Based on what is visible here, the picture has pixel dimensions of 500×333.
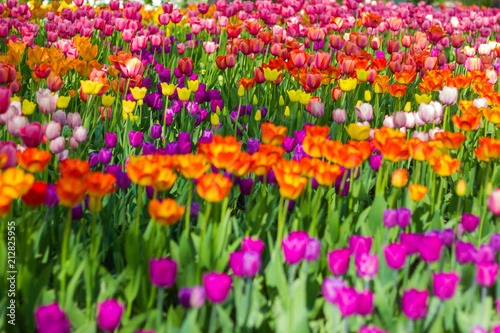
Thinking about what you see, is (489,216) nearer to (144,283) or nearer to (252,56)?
(144,283)

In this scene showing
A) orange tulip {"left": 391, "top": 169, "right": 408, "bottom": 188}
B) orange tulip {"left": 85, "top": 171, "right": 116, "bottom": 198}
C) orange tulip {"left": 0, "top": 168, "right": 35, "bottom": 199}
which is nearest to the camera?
orange tulip {"left": 0, "top": 168, "right": 35, "bottom": 199}

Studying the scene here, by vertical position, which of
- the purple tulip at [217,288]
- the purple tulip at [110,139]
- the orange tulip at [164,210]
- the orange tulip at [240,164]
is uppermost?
the orange tulip at [240,164]

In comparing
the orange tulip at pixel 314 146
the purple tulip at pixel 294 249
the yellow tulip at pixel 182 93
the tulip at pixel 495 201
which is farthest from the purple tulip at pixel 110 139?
the tulip at pixel 495 201

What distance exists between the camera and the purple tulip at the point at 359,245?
147 cm

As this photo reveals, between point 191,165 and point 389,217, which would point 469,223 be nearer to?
point 389,217

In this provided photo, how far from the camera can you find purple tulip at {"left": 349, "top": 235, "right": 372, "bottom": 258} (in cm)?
→ 147

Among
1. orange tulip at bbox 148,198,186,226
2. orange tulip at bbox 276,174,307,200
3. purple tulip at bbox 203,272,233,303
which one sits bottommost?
purple tulip at bbox 203,272,233,303

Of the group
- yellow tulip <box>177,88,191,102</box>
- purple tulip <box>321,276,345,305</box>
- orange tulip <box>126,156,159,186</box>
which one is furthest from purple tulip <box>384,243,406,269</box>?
yellow tulip <box>177,88,191,102</box>

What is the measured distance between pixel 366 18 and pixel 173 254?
4128mm

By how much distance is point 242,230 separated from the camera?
193 centimetres

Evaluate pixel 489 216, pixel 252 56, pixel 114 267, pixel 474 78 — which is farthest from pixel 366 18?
pixel 114 267

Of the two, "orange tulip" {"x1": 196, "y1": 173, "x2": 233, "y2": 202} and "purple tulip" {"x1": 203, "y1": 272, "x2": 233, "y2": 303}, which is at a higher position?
"orange tulip" {"x1": 196, "y1": 173, "x2": 233, "y2": 202}

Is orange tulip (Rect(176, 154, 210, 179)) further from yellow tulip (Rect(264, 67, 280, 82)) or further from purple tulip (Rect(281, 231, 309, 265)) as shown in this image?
yellow tulip (Rect(264, 67, 280, 82))

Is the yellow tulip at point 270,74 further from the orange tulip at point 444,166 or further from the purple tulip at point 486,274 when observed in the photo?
the purple tulip at point 486,274
